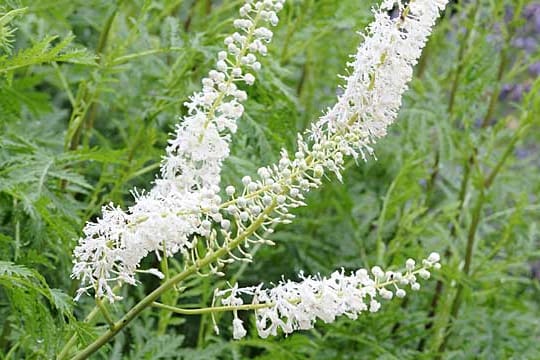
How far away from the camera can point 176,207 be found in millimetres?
1586

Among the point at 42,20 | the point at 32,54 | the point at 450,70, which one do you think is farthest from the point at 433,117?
the point at 32,54

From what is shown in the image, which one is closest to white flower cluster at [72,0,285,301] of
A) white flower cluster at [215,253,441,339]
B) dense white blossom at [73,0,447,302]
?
dense white blossom at [73,0,447,302]

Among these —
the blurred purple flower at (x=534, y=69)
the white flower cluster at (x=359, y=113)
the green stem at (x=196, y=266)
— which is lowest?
the green stem at (x=196, y=266)

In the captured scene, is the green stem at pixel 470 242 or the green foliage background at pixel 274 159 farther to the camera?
the green stem at pixel 470 242

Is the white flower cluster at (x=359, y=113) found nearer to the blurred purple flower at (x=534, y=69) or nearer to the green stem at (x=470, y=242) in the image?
the green stem at (x=470, y=242)

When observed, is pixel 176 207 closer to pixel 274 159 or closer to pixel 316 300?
pixel 316 300

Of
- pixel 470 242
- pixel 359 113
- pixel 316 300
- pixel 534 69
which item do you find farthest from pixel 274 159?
pixel 534 69

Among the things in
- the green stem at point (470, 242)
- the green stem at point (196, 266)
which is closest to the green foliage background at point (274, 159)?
the green stem at point (470, 242)

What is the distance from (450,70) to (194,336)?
129cm

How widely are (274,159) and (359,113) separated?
73cm

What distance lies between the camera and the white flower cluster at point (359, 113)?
161 cm

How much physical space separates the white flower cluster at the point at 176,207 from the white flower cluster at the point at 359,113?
0.22ft

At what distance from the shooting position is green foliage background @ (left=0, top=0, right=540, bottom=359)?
235 cm

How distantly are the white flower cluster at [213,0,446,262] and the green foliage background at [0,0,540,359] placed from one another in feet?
1.45
